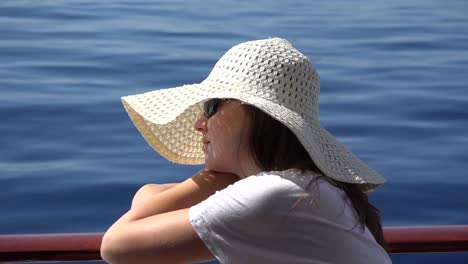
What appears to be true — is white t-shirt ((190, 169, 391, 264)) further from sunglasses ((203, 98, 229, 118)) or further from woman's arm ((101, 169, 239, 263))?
sunglasses ((203, 98, 229, 118))

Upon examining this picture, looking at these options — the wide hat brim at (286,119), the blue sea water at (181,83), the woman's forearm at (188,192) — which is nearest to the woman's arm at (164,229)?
the woman's forearm at (188,192)

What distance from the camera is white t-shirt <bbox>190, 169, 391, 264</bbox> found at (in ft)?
4.27

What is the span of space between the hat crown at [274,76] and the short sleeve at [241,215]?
0.52 ft

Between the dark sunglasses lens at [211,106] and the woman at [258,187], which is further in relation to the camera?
the dark sunglasses lens at [211,106]

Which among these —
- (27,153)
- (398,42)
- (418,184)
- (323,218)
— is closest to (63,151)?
(27,153)

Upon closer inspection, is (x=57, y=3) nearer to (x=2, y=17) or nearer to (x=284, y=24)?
(x=2, y=17)

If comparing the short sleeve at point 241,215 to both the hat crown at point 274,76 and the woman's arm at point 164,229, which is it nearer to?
the woman's arm at point 164,229

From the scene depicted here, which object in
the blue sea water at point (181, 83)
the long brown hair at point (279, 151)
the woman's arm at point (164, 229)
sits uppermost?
the long brown hair at point (279, 151)

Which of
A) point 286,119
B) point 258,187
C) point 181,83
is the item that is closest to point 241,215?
point 258,187

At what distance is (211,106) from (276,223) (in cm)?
22

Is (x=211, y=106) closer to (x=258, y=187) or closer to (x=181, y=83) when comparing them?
(x=258, y=187)

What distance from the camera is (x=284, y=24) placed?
334 inches

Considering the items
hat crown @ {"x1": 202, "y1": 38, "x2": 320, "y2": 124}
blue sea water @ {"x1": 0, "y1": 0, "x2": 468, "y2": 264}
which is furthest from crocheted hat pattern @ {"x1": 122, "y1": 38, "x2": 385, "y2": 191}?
blue sea water @ {"x1": 0, "y1": 0, "x2": 468, "y2": 264}

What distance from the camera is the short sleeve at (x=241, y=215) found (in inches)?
51.1
